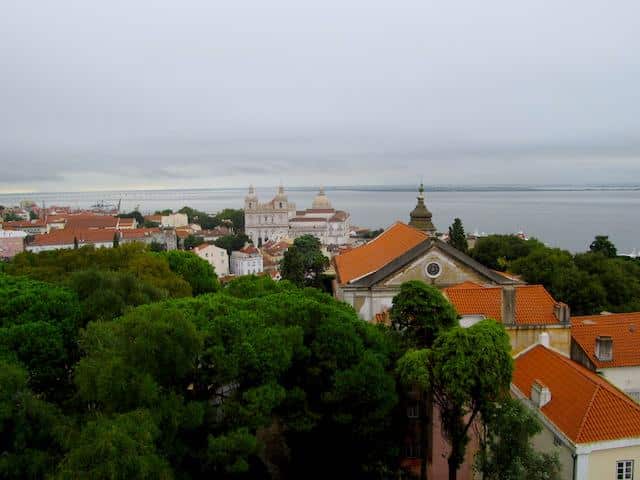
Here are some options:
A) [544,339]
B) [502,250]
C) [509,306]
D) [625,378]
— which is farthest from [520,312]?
[502,250]

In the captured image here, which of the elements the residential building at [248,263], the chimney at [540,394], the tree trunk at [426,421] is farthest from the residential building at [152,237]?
the chimney at [540,394]

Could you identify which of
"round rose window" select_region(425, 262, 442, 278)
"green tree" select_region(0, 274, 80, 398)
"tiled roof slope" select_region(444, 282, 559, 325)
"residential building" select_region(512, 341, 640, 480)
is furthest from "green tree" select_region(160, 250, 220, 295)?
"residential building" select_region(512, 341, 640, 480)

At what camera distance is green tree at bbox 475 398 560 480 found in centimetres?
1096

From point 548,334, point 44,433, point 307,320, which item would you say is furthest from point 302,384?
point 548,334

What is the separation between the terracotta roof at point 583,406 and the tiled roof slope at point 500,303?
6.77ft

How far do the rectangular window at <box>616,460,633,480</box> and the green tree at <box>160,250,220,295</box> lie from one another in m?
16.6

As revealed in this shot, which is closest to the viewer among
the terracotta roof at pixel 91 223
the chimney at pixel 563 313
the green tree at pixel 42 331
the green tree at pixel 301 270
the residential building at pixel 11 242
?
the green tree at pixel 42 331

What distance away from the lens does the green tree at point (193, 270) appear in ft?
79.6

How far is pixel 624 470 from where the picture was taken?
1172 cm

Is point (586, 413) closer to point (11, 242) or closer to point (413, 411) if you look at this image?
point (413, 411)

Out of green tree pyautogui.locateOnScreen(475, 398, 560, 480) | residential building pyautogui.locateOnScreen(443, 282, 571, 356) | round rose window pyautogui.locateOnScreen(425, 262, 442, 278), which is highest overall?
round rose window pyautogui.locateOnScreen(425, 262, 442, 278)

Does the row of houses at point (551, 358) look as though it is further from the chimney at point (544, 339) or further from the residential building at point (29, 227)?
the residential building at point (29, 227)

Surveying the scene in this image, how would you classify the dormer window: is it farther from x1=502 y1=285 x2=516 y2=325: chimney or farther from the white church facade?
the white church facade

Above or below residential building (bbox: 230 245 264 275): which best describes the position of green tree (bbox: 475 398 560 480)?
above
